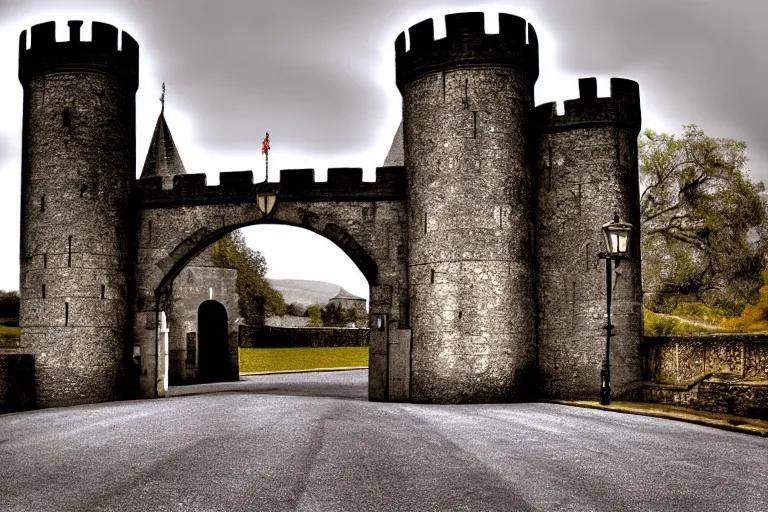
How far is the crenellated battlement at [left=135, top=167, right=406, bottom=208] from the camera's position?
768 inches

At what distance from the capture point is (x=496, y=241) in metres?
18.3

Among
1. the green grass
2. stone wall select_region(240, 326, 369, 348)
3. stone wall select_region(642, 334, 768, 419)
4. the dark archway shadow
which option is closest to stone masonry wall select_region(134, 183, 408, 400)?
stone wall select_region(642, 334, 768, 419)

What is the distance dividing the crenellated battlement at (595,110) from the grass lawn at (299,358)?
63.0 ft

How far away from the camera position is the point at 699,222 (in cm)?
3316

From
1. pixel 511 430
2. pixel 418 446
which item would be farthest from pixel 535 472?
pixel 511 430

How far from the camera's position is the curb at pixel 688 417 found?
470 inches

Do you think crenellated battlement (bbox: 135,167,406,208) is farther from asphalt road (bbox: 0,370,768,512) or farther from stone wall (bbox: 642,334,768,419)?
stone wall (bbox: 642,334,768,419)

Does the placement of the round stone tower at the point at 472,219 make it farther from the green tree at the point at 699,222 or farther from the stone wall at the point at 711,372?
the green tree at the point at 699,222

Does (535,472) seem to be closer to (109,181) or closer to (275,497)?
(275,497)

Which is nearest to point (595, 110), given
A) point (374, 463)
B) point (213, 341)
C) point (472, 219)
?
point (472, 219)

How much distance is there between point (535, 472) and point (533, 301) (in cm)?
998

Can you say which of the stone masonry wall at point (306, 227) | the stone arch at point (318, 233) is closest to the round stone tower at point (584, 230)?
the stone masonry wall at point (306, 227)

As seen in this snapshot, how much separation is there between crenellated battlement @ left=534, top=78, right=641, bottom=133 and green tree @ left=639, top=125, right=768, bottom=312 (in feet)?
47.8

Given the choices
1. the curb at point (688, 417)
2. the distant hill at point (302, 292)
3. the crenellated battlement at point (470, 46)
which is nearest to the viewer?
the curb at point (688, 417)
